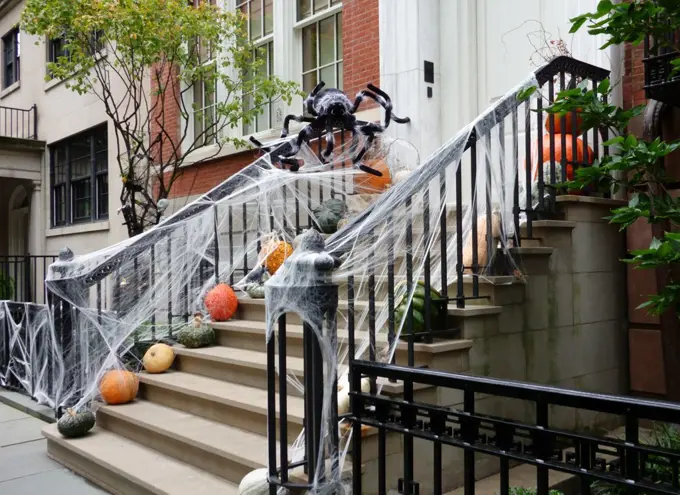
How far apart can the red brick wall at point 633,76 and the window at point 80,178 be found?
10.2 m

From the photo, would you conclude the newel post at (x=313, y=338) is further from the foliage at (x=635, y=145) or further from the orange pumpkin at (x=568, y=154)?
the orange pumpkin at (x=568, y=154)

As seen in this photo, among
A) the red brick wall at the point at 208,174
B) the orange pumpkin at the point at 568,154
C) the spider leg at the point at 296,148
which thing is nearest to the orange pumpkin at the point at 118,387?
the spider leg at the point at 296,148

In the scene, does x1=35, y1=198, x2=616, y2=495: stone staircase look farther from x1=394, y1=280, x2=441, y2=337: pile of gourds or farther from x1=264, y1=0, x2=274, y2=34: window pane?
x1=264, y1=0, x2=274, y2=34: window pane

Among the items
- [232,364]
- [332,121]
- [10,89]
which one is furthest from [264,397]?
[10,89]

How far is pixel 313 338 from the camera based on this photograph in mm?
3033

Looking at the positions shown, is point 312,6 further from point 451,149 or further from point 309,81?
point 451,149

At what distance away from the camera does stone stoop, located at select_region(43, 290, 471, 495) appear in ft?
12.4

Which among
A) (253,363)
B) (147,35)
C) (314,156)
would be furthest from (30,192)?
(253,363)

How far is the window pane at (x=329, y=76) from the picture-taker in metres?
8.38

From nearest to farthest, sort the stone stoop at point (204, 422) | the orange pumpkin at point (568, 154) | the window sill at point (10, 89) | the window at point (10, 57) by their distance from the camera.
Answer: the stone stoop at point (204, 422), the orange pumpkin at point (568, 154), the window sill at point (10, 89), the window at point (10, 57)

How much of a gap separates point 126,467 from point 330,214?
9.58ft

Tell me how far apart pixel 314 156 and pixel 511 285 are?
305 centimetres

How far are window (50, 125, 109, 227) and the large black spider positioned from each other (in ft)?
25.1

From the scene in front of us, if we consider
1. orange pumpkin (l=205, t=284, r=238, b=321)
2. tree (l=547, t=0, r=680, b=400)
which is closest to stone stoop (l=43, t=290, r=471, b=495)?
orange pumpkin (l=205, t=284, r=238, b=321)
